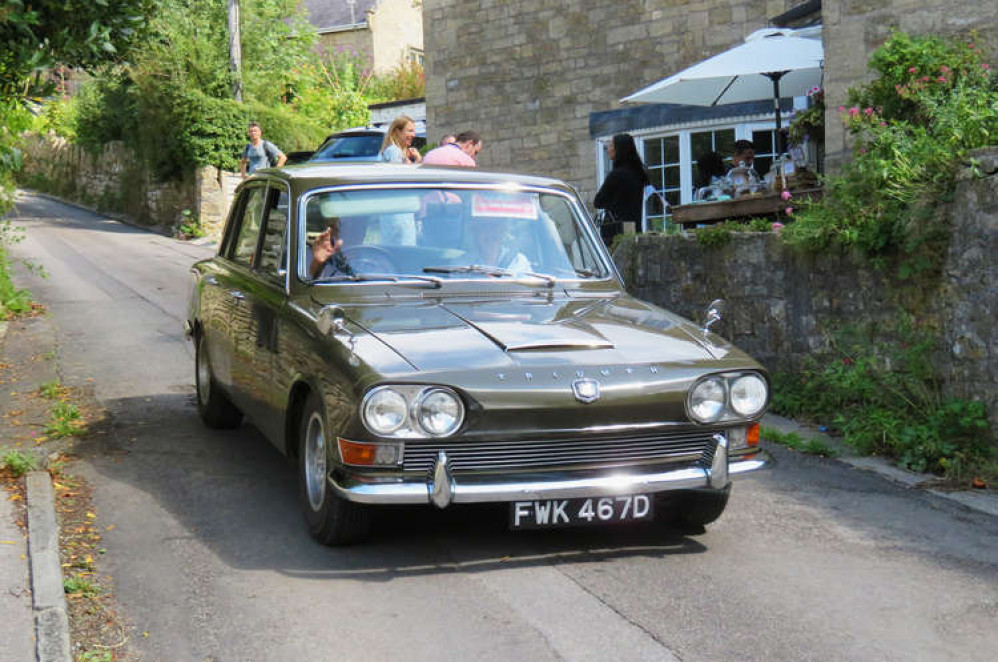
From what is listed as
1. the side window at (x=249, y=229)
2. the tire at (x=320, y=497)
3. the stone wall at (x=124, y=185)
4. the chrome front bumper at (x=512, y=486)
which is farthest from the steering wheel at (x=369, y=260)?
the stone wall at (x=124, y=185)

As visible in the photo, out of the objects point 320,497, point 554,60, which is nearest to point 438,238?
point 320,497

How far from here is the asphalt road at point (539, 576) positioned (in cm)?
434

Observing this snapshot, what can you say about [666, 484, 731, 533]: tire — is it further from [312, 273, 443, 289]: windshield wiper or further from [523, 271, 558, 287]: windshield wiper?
[312, 273, 443, 289]: windshield wiper

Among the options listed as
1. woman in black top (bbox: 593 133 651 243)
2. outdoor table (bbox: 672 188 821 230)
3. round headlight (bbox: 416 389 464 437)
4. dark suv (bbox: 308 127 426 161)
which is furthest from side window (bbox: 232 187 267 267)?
dark suv (bbox: 308 127 426 161)

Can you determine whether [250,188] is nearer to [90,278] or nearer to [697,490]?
[697,490]

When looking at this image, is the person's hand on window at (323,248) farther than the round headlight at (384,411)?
Yes

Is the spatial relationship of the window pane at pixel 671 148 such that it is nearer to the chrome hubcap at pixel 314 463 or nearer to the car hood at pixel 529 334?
the car hood at pixel 529 334

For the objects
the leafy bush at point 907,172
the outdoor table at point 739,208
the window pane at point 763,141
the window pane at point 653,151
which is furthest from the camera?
the window pane at point 653,151

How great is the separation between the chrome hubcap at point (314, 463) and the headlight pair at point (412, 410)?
1.95 ft

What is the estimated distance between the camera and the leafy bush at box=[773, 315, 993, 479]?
717 cm

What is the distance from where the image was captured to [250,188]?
761cm

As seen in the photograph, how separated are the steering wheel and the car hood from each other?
1.01 feet

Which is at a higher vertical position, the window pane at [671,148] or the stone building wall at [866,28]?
the stone building wall at [866,28]

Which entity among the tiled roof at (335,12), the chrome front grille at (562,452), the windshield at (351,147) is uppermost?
the tiled roof at (335,12)
